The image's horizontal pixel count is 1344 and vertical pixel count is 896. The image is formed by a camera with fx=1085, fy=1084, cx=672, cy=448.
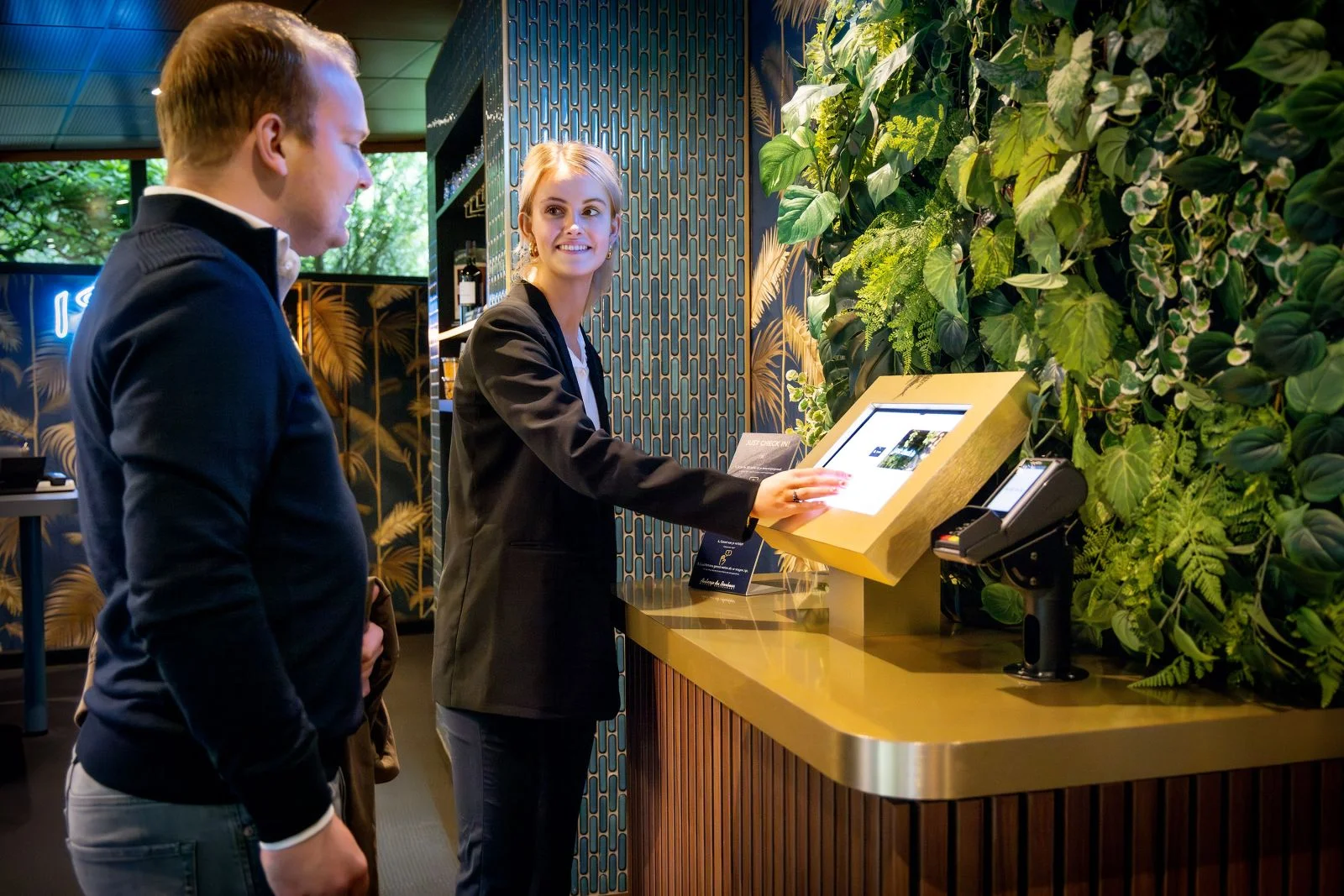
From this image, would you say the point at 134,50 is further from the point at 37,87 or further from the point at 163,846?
the point at 163,846

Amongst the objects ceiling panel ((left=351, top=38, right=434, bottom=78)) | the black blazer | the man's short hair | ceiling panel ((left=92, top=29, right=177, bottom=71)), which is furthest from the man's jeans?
ceiling panel ((left=92, top=29, right=177, bottom=71))

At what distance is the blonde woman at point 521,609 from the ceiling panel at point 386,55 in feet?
11.0

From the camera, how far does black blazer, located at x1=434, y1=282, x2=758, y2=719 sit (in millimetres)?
Result: 1891

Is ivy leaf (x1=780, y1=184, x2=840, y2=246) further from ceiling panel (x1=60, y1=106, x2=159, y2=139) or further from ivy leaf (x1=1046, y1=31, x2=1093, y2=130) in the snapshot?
ceiling panel (x1=60, y1=106, x2=159, y2=139)

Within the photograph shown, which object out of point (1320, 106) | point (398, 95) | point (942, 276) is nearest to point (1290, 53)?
point (1320, 106)

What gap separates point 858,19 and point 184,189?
1.30 metres

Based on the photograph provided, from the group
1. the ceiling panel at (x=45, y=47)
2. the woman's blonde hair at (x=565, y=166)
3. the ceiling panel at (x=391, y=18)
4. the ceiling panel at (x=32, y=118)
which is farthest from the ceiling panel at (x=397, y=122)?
the woman's blonde hair at (x=565, y=166)

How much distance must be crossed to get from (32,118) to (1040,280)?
20.6 feet

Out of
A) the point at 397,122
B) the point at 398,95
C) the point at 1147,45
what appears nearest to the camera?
the point at 1147,45

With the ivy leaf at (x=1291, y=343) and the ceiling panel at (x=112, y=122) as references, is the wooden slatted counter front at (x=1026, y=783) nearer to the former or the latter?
the ivy leaf at (x=1291, y=343)

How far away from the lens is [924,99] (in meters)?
1.82

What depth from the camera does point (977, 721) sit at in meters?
1.20

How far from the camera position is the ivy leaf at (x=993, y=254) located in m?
1.62

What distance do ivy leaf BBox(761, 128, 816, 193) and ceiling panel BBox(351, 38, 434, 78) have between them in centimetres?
315
